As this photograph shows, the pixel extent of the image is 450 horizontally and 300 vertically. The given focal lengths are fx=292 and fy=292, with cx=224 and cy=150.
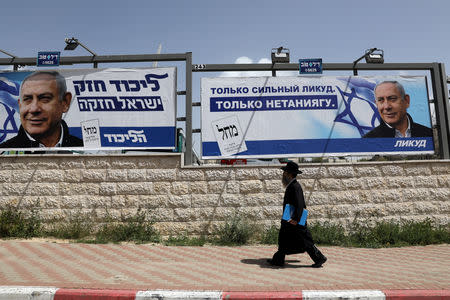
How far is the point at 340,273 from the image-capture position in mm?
4738

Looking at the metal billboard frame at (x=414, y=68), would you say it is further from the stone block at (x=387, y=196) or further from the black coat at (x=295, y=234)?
the black coat at (x=295, y=234)

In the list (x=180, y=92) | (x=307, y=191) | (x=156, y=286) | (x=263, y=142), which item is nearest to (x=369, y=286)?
(x=156, y=286)

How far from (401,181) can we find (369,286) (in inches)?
192

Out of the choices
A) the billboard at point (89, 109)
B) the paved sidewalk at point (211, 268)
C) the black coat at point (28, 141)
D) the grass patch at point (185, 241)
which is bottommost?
the paved sidewalk at point (211, 268)

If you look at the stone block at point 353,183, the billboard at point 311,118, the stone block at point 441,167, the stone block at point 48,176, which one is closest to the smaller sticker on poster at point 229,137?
the billboard at point 311,118

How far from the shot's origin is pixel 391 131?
8.45m

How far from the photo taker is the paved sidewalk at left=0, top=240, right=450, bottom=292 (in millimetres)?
4129

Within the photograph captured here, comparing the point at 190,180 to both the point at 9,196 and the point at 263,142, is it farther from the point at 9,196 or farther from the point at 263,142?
the point at 9,196

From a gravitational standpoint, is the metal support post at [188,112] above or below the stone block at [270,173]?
above

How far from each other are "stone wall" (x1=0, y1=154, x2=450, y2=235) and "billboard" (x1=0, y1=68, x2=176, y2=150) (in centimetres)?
58

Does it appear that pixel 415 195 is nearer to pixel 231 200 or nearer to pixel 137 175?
pixel 231 200

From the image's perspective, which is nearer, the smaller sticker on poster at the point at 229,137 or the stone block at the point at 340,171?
the stone block at the point at 340,171

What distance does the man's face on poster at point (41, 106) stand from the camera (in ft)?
27.5

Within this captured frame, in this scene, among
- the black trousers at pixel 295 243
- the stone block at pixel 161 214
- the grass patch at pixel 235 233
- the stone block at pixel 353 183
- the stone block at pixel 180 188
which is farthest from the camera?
the stone block at pixel 353 183
